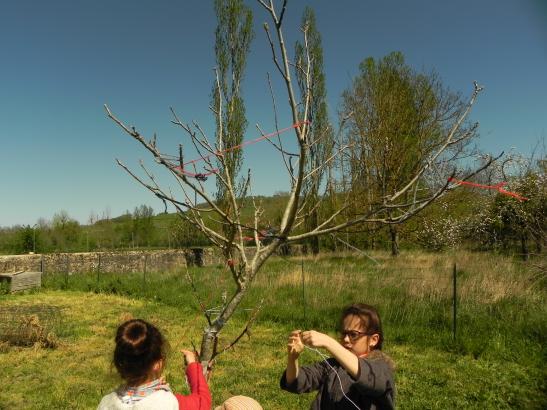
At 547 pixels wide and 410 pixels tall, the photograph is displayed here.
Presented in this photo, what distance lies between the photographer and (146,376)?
5.84 feet

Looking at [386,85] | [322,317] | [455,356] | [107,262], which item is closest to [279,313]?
[322,317]

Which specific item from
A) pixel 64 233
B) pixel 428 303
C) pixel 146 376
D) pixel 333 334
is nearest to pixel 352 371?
pixel 146 376

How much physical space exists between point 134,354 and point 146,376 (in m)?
0.11

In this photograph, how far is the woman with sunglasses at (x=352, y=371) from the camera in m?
1.66

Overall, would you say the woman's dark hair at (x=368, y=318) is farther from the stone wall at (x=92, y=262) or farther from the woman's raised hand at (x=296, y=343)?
the stone wall at (x=92, y=262)

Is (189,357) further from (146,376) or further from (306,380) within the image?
(306,380)

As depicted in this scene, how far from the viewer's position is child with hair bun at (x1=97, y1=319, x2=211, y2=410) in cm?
167

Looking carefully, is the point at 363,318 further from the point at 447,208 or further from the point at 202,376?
the point at 447,208

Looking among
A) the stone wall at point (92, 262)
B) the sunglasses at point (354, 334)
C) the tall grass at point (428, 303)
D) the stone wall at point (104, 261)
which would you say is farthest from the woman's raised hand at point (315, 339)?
the stone wall at point (104, 261)

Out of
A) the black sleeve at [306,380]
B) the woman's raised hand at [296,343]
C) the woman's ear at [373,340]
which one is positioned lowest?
the black sleeve at [306,380]

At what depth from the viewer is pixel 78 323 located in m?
8.84

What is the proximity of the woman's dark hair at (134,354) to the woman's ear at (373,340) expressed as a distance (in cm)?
95

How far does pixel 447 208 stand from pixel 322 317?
13.0 m

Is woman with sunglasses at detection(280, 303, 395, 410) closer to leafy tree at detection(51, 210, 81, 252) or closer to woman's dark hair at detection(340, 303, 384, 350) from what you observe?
woman's dark hair at detection(340, 303, 384, 350)
